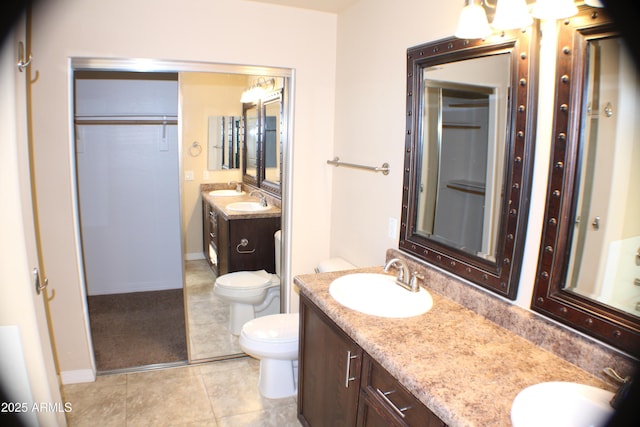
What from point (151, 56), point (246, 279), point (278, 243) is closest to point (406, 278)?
point (278, 243)

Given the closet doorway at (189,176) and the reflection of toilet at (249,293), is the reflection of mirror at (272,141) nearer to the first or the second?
the closet doorway at (189,176)

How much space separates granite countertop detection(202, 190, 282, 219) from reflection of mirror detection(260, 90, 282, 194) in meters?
0.12

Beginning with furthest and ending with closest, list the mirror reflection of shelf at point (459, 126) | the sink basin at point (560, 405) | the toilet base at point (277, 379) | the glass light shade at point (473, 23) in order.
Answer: the toilet base at point (277, 379) < the mirror reflection of shelf at point (459, 126) < the glass light shade at point (473, 23) < the sink basin at point (560, 405)

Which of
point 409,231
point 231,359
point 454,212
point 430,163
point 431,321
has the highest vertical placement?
point 430,163

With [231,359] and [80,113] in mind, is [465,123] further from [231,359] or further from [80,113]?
[80,113]

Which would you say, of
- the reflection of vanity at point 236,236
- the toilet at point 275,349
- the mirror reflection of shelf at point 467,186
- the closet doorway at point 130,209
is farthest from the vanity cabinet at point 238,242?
the mirror reflection of shelf at point 467,186

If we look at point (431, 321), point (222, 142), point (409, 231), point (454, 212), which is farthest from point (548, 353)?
point (222, 142)

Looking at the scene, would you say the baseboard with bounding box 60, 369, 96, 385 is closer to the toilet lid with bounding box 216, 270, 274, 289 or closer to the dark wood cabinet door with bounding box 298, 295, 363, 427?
the toilet lid with bounding box 216, 270, 274, 289

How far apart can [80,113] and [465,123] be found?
2.85 meters

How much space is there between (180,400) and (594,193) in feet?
7.42

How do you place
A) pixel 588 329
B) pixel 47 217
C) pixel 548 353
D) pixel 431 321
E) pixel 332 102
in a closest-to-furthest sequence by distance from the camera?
pixel 588 329 → pixel 548 353 → pixel 431 321 → pixel 47 217 → pixel 332 102

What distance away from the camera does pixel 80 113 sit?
119 inches

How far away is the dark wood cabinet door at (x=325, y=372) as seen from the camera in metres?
1.46

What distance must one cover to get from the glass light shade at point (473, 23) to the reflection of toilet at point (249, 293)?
1841 mm
